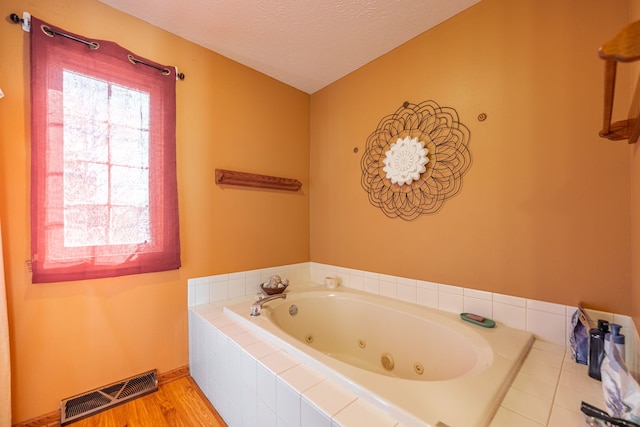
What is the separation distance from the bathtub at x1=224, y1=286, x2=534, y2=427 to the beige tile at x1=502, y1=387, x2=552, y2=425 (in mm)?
32

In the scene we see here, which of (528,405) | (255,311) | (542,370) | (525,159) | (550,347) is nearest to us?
(528,405)

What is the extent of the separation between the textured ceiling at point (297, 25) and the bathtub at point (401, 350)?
187 cm

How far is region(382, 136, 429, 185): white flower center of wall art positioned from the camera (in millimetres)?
1707

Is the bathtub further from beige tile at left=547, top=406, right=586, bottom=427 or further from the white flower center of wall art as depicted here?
the white flower center of wall art

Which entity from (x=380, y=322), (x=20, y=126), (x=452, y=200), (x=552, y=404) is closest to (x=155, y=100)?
(x=20, y=126)

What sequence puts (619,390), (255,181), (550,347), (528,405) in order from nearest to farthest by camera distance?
(619,390)
(528,405)
(550,347)
(255,181)

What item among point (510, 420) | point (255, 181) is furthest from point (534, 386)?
point (255, 181)

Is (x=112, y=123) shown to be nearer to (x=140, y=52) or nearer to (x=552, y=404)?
(x=140, y=52)

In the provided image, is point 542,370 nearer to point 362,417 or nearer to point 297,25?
point 362,417

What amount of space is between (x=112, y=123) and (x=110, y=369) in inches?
57.6

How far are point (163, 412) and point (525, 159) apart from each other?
2.42 metres

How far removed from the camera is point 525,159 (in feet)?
4.37

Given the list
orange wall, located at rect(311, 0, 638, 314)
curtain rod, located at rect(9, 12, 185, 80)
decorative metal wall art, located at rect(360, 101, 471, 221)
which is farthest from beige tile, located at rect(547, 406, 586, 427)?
curtain rod, located at rect(9, 12, 185, 80)

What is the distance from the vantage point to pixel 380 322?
1.79m
